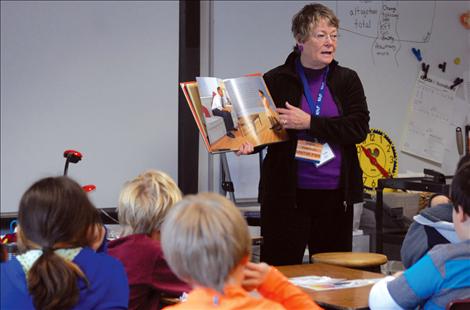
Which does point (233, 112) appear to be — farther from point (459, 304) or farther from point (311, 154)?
point (459, 304)

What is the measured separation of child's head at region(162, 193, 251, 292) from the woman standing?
1.95 m

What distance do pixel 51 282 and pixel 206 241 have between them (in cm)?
57

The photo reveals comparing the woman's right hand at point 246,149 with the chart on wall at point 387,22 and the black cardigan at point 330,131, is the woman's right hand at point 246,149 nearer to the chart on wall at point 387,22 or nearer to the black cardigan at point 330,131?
the black cardigan at point 330,131

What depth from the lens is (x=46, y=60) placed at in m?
4.60

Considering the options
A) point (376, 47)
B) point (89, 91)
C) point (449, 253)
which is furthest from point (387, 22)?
point (449, 253)

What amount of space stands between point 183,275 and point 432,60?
5.27 meters

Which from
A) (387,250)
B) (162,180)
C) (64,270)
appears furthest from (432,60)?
(64,270)

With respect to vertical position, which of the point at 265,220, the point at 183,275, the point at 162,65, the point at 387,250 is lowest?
the point at 387,250

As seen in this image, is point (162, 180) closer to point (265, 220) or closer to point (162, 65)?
point (265, 220)

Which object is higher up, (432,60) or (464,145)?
(432,60)

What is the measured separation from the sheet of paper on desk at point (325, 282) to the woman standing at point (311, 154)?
2.21 feet

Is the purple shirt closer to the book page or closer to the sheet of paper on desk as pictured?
the book page

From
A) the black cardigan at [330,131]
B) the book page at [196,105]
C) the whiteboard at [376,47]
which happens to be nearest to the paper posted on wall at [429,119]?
the whiteboard at [376,47]

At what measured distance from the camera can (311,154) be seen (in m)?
3.56
